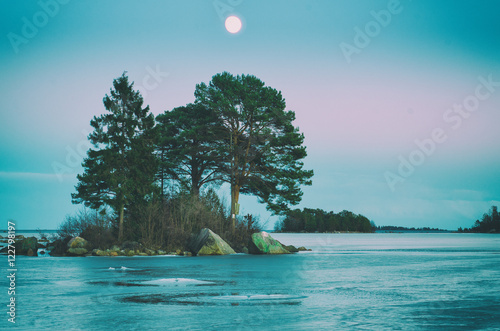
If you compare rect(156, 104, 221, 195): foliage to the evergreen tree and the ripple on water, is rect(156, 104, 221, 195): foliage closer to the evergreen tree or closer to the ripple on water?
the evergreen tree

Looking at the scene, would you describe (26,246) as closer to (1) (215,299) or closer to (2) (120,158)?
(2) (120,158)

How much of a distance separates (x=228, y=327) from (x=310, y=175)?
125 feet

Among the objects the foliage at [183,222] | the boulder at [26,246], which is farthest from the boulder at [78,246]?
the foliage at [183,222]

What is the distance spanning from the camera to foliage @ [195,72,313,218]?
147 feet

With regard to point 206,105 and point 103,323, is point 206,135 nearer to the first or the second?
point 206,105

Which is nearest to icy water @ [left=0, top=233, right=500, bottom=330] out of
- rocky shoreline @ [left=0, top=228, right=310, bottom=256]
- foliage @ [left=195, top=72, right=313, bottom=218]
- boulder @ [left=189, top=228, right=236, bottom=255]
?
boulder @ [left=189, top=228, right=236, bottom=255]

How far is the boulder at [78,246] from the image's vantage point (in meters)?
33.5

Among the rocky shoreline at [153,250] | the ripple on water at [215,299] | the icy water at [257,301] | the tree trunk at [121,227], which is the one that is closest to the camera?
the icy water at [257,301]

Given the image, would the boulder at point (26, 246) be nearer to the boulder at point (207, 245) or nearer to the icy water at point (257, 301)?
the boulder at point (207, 245)

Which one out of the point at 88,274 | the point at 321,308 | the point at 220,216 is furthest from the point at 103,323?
the point at 220,216

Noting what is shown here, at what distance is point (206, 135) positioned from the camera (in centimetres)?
4612

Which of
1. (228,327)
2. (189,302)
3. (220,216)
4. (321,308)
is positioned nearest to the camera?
(228,327)

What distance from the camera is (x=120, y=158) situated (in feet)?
125

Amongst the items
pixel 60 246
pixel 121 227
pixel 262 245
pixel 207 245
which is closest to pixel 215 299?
pixel 207 245
